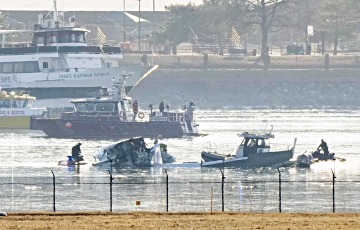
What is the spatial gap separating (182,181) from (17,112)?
38.5 metres

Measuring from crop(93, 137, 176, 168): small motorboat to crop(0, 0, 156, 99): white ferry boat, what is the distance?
4060 cm

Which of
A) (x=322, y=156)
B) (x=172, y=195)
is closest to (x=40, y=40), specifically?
(x=322, y=156)

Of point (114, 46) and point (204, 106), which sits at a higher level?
point (114, 46)

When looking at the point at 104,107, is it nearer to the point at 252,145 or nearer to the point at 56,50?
the point at 56,50

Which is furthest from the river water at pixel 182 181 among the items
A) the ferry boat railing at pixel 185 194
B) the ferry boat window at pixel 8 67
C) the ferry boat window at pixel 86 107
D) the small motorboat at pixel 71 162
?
the ferry boat window at pixel 8 67

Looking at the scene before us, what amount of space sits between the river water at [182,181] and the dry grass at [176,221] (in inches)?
199

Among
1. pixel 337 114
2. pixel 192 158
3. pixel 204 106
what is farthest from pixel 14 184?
pixel 204 106

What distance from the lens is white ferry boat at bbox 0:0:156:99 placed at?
95.9 metres

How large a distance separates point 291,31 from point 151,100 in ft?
186

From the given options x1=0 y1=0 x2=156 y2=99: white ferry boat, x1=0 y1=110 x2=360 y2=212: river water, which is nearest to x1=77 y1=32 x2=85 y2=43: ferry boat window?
x1=0 y1=0 x2=156 y2=99: white ferry boat

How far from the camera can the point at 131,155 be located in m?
55.3

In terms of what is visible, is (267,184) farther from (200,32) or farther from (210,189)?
(200,32)

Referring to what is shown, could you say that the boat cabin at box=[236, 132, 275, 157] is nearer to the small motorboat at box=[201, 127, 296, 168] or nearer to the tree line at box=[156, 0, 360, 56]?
the small motorboat at box=[201, 127, 296, 168]

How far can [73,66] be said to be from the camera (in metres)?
97.5
